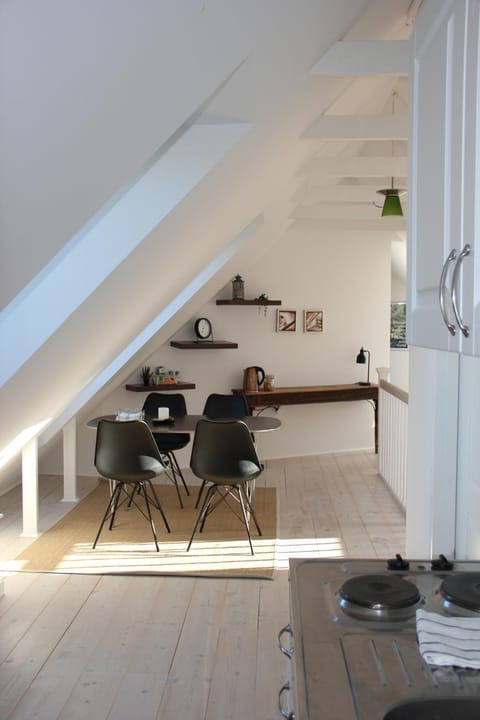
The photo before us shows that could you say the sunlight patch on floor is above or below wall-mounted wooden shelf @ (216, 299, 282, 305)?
below

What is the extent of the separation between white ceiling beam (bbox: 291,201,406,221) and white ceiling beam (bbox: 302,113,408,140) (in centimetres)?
284

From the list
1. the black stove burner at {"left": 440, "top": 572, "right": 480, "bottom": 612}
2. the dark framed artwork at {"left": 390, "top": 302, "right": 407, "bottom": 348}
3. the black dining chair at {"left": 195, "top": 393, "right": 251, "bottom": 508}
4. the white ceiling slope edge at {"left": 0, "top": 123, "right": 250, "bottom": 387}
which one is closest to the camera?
the black stove burner at {"left": 440, "top": 572, "right": 480, "bottom": 612}

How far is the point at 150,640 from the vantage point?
3689 mm

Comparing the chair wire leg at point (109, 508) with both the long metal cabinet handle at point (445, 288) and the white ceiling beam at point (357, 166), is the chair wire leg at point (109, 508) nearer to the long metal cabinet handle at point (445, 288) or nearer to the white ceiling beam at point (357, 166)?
the white ceiling beam at point (357, 166)

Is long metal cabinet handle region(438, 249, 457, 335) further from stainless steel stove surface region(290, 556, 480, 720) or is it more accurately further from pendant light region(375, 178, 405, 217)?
pendant light region(375, 178, 405, 217)

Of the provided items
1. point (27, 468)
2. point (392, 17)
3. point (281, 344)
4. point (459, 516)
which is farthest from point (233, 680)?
point (281, 344)

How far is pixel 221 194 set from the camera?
3484mm

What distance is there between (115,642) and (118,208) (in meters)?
2.16

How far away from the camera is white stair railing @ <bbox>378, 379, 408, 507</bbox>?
6285mm

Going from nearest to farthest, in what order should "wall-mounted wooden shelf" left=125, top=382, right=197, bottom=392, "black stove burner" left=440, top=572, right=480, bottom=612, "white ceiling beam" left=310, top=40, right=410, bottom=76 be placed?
"black stove burner" left=440, top=572, right=480, bottom=612 → "white ceiling beam" left=310, top=40, right=410, bottom=76 → "wall-mounted wooden shelf" left=125, top=382, right=197, bottom=392

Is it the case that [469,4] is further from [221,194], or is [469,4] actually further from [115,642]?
[115,642]

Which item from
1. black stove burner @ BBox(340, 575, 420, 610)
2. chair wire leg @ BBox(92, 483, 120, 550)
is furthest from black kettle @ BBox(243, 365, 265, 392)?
black stove burner @ BBox(340, 575, 420, 610)

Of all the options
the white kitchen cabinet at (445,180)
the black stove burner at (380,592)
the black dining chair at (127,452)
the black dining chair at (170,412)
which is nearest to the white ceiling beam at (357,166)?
the black dining chair at (127,452)

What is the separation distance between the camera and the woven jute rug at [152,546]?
187 inches
